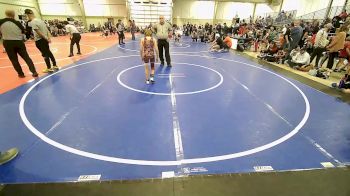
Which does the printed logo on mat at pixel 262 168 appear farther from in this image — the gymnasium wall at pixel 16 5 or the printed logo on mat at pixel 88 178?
the gymnasium wall at pixel 16 5

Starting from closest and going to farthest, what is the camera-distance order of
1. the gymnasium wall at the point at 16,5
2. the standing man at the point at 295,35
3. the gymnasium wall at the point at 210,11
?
the standing man at the point at 295,35
the gymnasium wall at the point at 16,5
the gymnasium wall at the point at 210,11

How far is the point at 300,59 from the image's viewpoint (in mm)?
9211

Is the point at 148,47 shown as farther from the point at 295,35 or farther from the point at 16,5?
the point at 16,5

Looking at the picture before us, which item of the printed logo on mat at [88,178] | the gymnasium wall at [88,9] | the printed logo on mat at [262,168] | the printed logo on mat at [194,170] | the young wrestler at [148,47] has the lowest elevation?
the printed logo on mat at [88,178]

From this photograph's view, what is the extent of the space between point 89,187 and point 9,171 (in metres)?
1.26

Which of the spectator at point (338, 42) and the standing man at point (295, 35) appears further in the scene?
the standing man at point (295, 35)

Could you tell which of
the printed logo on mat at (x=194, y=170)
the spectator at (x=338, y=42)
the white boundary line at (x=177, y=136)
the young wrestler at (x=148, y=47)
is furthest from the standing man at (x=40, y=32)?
the spectator at (x=338, y=42)

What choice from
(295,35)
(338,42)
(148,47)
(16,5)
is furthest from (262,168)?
(16,5)

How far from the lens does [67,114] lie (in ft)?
14.7

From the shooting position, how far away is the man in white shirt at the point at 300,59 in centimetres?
905

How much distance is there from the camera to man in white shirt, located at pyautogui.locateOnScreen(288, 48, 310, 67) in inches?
356

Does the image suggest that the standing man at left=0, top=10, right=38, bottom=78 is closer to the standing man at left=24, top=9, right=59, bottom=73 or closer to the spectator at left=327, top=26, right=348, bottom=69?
the standing man at left=24, top=9, right=59, bottom=73

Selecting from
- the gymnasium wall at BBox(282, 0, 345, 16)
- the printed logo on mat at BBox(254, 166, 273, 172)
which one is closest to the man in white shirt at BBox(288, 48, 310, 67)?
the printed logo on mat at BBox(254, 166, 273, 172)

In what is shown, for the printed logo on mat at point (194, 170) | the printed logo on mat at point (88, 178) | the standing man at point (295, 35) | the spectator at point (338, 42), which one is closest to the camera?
the printed logo on mat at point (88, 178)
